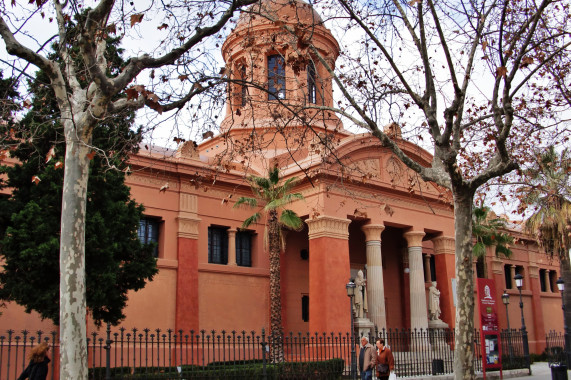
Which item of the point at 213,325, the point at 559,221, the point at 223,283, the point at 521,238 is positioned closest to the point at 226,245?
the point at 223,283

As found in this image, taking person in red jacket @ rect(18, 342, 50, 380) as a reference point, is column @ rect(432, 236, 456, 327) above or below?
above

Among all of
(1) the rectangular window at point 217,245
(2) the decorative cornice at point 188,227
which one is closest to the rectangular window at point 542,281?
(1) the rectangular window at point 217,245

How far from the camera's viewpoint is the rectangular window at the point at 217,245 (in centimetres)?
2339

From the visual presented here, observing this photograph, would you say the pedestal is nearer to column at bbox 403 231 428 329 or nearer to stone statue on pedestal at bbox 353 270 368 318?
stone statue on pedestal at bbox 353 270 368 318

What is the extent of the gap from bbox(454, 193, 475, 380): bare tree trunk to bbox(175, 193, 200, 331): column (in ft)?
44.4

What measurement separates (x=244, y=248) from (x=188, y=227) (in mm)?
2973

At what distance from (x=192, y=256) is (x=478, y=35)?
1458cm

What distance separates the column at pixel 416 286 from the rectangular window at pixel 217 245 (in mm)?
7367

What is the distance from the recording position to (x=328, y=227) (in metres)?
22.0

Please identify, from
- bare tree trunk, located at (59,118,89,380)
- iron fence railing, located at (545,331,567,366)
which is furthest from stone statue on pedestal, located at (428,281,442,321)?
bare tree trunk, located at (59,118,89,380)

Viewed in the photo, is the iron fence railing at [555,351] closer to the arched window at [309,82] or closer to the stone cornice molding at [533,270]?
the stone cornice molding at [533,270]

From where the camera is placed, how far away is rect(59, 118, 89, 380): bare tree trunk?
7730mm

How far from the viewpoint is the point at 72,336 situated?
777 cm

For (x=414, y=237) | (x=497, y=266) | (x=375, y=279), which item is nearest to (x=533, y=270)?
(x=497, y=266)
